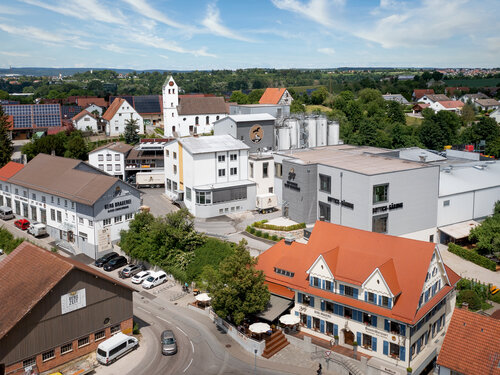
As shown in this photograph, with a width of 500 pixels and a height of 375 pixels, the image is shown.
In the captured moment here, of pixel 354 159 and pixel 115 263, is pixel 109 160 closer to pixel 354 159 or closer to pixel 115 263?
pixel 115 263

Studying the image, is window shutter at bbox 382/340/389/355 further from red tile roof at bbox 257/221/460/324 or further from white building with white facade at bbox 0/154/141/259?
white building with white facade at bbox 0/154/141/259

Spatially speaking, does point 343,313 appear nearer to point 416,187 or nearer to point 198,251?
point 198,251

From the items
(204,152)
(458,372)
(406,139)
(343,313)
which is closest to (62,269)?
(343,313)

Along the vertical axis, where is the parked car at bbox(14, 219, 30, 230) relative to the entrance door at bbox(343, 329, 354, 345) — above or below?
above

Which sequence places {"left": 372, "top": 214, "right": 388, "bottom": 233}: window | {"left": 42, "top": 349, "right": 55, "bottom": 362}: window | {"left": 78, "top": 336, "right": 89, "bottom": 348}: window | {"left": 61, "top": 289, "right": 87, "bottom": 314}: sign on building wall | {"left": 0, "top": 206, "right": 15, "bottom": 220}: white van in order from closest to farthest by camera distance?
{"left": 42, "top": 349, "right": 55, "bottom": 362}: window, {"left": 61, "top": 289, "right": 87, "bottom": 314}: sign on building wall, {"left": 78, "top": 336, "right": 89, "bottom": 348}: window, {"left": 372, "top": 214, "right": 388, "bottom": 233}: window, {"left": 0, "top": 206, "right": 15, "bottom": 220}: white van

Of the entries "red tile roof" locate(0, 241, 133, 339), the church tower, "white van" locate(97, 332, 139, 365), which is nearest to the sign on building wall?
"red tile roof" locate(0, 241, 133, 339)

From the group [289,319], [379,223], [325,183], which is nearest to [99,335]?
[289,319]

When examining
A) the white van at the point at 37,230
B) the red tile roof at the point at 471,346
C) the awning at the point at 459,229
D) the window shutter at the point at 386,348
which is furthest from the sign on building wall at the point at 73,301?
the awning at the point at 459,229

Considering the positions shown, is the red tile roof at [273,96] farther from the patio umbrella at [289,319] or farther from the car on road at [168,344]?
the car on road at [168,344]
